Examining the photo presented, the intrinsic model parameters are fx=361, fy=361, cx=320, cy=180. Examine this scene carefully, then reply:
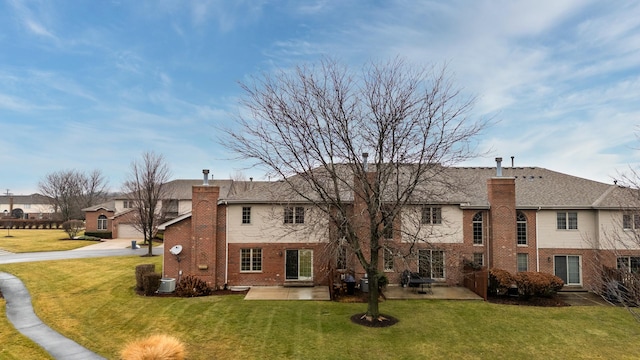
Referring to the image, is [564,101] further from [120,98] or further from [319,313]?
[120,98]

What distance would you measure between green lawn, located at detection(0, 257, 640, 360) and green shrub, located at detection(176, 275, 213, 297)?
80cm

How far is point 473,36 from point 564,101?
266 inches

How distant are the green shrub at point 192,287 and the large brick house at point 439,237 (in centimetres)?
52

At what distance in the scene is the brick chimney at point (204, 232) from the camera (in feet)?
65.2

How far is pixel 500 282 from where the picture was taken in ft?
61.0

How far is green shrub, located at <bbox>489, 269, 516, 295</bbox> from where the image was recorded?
1852 cm

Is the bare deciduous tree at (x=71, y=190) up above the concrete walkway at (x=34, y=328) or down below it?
above

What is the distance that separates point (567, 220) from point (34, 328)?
27.1 metres

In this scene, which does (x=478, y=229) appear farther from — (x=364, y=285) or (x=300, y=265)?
(x=300, y=265)

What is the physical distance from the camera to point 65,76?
2209 centimetres

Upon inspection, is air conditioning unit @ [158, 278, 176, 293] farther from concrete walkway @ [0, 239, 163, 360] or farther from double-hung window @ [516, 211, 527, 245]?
double-hung window @ [516, 211, 527, 245]

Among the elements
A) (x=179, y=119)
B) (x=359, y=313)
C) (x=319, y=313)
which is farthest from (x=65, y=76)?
(x=359, y=313)

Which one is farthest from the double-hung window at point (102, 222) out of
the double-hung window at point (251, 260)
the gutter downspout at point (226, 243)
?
the double-hung window at point (251, 260)

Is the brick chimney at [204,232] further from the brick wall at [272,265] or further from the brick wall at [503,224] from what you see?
the brick wall at [503,224]
